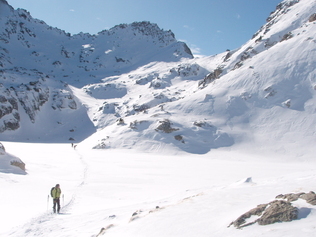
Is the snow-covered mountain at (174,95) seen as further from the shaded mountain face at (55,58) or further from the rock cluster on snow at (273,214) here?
the rock cluster on snow at (273,214)

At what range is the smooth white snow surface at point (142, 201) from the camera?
6.67m

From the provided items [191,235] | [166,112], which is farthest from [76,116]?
[191,235]

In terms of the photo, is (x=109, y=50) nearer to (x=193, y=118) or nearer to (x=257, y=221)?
(x=193, y=118)

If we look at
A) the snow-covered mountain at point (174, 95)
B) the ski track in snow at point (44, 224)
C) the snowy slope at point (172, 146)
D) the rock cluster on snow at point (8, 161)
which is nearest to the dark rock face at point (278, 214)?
the snowy slope at point (172, 146)

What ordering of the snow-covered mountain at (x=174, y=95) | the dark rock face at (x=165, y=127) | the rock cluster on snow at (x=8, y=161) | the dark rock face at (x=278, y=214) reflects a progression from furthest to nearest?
the dark rock face at (x=165, y=127) → the snow-covered mountain at (x=174, y=95) → the rock cluster on snow at (x=8, y=161) → the dark rock face at (x=278, y=214)

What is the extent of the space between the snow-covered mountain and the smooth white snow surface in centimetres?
1622

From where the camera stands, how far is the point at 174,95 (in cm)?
7562

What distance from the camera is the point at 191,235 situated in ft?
19.9

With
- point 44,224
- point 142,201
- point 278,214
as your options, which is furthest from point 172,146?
point 278,214

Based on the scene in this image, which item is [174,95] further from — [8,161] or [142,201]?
[142,201]

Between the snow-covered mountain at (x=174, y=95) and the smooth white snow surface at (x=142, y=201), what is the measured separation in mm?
16221

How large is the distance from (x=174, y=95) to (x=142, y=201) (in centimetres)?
6409

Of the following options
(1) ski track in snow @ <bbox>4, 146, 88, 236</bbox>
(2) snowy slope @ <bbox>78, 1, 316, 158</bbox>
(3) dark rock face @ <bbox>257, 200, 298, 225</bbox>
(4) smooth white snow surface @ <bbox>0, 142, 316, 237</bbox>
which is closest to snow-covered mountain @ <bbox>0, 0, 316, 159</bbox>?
(2) snowy slope @ <bbox>78, 1, 316, 158</bbox>

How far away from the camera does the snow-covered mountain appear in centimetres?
3766
